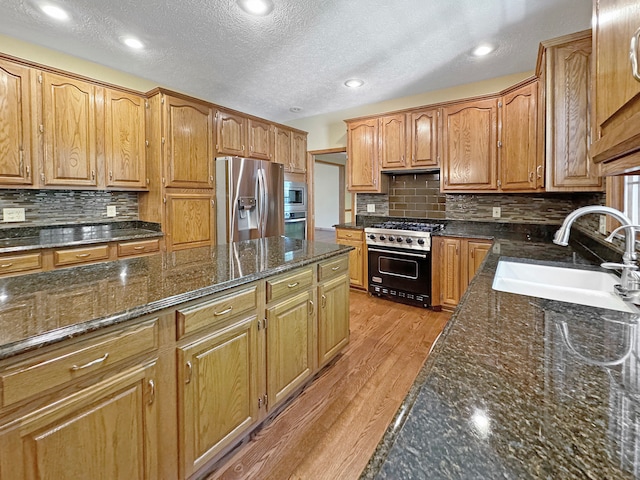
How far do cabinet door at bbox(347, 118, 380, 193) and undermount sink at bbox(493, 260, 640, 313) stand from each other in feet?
8.18

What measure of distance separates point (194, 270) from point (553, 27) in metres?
3.16

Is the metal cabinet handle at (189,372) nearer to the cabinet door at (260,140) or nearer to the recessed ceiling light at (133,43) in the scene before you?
the recessed ceiling light at (133,43)

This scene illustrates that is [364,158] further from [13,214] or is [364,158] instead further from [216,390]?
[13,214]

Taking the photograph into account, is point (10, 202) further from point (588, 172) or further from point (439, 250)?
point (588, 172)

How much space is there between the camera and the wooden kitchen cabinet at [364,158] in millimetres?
3965

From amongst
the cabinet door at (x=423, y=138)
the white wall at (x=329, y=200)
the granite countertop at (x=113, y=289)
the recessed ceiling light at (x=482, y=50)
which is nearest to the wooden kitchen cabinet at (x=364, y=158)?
the cabinet door at (x=423, y=138)

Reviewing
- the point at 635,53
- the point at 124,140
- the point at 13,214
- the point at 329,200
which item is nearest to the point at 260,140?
the point at 124,140

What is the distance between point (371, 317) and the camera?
3.28 meters

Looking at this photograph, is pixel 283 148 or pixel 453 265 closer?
pixel 453 265

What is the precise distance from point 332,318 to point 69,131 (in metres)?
2.82

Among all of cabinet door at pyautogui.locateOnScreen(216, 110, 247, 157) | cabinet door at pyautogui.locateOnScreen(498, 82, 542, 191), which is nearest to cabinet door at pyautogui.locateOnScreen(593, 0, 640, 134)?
cabinet door at pyautogui.locateOnScreen(498, 82, 542, 191)

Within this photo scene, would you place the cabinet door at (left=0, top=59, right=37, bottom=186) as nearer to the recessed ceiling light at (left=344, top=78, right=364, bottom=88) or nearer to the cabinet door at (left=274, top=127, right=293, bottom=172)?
the cabinet door at (left=274, top=127, right=293, bottom=172)

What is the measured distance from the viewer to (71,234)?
3.04m

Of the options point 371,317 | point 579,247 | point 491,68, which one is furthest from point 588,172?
point 371,317
